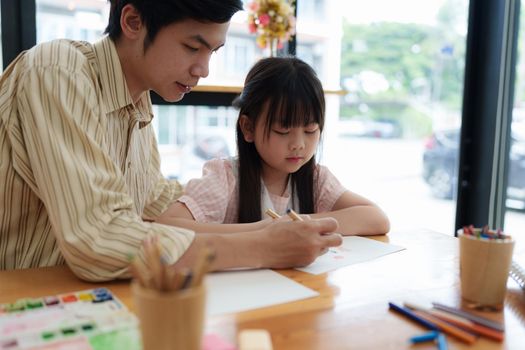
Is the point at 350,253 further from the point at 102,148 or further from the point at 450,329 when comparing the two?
the point at 102,148

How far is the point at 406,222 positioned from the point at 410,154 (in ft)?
1.54

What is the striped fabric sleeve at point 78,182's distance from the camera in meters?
0.85

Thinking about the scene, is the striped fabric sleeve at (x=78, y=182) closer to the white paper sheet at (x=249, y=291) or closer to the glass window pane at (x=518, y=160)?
the white paper sheet at (x=249, y=291)

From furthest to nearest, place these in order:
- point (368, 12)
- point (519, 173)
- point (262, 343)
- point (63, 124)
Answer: point (368, 12), point (519, 173), point (63, 124), point (262, 343)

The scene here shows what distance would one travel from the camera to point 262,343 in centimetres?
A: 56

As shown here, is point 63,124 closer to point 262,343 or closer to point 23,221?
point 23,221

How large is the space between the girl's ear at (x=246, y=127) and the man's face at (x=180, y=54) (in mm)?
246

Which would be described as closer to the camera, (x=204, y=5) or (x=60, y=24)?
(x=204, y=5)

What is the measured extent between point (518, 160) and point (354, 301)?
7.69 ft

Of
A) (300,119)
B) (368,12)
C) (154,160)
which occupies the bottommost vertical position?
(154,160)

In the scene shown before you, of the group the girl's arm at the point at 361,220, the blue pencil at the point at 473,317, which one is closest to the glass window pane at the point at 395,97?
the girl's arm at the point at 361,220

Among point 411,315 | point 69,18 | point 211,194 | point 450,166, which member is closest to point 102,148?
point 211,194

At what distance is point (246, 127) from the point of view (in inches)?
56.6

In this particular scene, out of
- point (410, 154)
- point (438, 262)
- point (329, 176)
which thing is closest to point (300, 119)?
point (329, 176)
